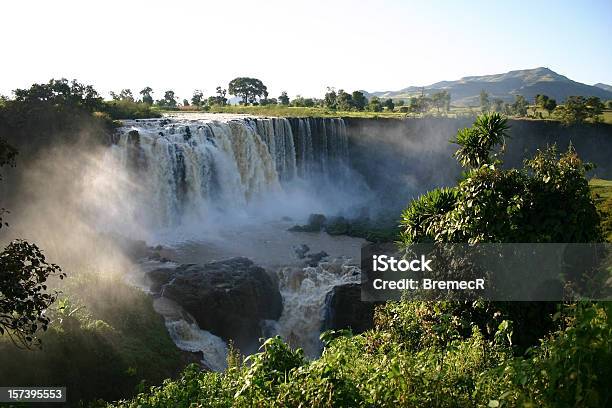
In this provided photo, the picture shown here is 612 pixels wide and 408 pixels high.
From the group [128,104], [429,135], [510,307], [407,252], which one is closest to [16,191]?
[128,104]

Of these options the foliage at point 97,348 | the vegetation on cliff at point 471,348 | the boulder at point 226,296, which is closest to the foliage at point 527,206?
the vegetation on cliff at point 471,348

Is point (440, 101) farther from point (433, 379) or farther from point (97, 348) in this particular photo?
point (433, 379)

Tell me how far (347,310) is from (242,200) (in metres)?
15.5

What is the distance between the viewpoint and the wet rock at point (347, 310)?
1800 cm

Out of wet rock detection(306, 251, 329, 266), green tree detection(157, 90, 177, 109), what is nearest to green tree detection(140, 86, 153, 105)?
green tree detection(157, 90, 177, 109)

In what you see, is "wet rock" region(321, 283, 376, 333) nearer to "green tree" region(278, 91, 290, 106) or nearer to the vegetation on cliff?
the vegetation on cliff

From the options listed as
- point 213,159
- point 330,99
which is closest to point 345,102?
point 330,99

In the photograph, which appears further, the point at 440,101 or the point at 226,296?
the point at 440,101

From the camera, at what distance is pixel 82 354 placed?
1157cm

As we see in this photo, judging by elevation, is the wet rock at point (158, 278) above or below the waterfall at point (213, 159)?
below

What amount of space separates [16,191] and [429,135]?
34396mm

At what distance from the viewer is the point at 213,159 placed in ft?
98.8

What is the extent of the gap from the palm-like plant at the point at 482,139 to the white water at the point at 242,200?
972cm

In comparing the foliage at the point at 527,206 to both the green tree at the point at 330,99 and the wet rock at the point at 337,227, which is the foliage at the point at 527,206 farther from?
the green tree at the point at 330,99
